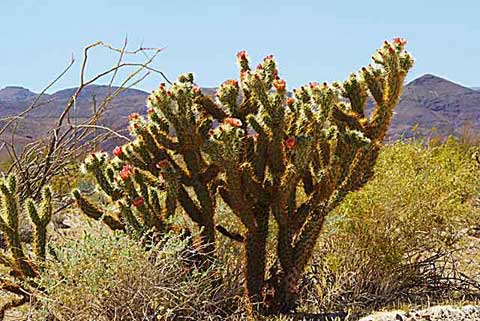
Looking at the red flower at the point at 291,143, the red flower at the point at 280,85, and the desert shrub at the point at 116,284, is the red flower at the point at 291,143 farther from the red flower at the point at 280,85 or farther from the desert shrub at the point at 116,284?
the desert shrub at the point at 116,284

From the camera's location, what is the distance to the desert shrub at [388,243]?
17.8ft

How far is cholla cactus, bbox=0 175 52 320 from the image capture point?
4867 millimetres

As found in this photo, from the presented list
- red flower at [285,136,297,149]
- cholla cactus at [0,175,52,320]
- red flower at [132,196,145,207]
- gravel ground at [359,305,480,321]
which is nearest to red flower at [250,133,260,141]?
red flower at [285,136,297,149]

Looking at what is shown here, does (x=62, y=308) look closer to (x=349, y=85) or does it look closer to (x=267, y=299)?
(x=267, y=299)

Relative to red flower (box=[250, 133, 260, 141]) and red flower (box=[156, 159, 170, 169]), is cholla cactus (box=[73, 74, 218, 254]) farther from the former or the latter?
red flower (box=[250, 133, 260, 141])

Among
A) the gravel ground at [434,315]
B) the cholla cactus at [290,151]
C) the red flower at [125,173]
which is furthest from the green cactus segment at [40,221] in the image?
the gravel ground at [434,315]

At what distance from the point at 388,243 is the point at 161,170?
1.85 meters

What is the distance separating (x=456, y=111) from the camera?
132 m

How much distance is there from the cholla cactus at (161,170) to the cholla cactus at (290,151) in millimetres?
179

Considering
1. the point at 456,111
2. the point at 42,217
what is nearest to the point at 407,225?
the point at 42,217

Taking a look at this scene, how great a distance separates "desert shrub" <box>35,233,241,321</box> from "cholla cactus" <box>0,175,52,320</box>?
1.23 feet

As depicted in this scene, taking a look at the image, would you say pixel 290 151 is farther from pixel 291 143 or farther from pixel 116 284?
pixel 116 284

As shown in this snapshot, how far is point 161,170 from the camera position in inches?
189

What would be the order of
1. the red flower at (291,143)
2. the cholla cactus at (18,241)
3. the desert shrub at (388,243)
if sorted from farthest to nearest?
1. the desert shrub at (388,243)
2. the cholla cactus at (18,241)
3. the red flower at (291,143)
